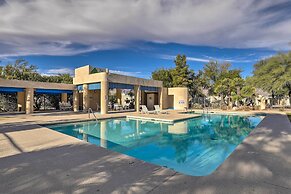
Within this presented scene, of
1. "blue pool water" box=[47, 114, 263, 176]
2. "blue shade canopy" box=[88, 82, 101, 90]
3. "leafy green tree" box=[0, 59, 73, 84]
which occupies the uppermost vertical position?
"leafy green tree" box=[0, 59, 73, 84]

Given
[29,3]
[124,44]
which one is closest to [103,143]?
[29,3]

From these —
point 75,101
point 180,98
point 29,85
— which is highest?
point 29,85

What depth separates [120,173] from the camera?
3.80 meters

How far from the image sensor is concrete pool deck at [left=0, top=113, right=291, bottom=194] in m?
3.17

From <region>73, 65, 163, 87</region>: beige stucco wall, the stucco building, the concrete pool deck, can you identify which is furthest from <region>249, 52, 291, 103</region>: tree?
the concrete pool deck

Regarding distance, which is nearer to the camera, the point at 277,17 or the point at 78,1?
the point at 78,1

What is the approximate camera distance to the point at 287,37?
54.3 ft

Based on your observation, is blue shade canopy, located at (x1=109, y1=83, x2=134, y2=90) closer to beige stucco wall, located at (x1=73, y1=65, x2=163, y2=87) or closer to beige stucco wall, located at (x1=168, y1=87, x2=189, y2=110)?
beige stucco wall, located at (x1=73, y1=65, x2=163, y2=87)

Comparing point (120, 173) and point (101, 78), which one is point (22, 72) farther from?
point (120, 173)

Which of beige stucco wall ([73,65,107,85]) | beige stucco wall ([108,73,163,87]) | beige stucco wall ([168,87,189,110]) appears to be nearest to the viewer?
beige stucco wall ([73,65,107,85])

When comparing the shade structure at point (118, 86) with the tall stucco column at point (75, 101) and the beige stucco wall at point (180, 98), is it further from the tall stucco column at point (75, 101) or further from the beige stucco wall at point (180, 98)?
the beige stucco wall at point (180, 98)

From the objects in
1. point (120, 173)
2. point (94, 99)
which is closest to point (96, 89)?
point (94, 99)

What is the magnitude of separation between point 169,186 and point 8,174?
314cm

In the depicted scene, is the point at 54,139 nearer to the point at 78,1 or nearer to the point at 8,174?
the point at 8,174
